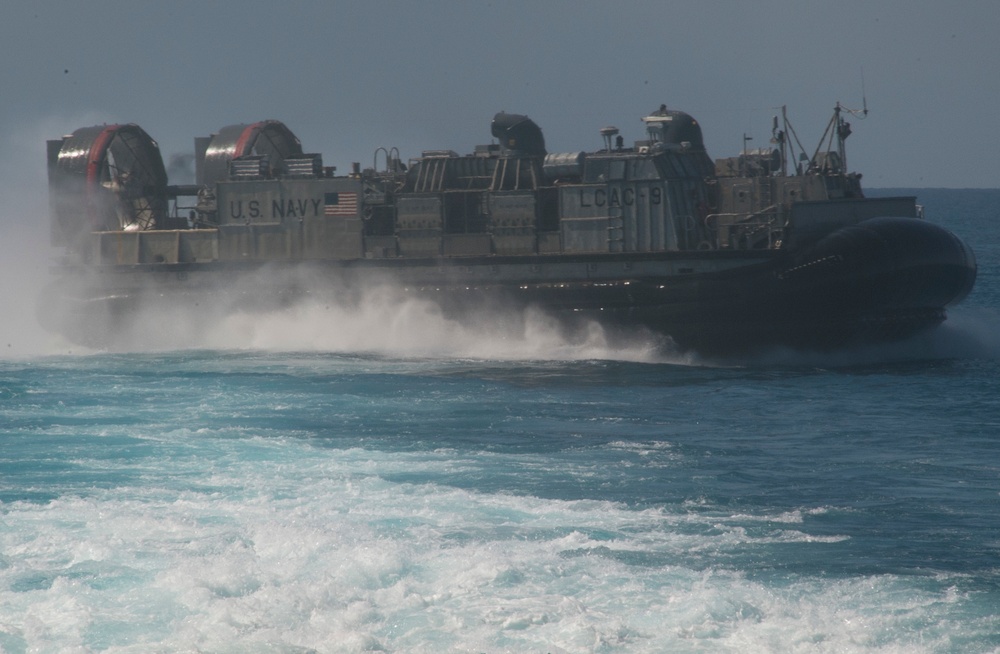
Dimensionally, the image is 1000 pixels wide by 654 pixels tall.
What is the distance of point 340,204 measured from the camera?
2169 cm

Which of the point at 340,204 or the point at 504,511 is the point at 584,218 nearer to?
the point at 340,204

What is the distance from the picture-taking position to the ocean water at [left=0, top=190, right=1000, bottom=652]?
658 cm

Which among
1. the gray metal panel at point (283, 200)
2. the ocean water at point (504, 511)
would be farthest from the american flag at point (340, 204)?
the ocean water at point (504, 511)

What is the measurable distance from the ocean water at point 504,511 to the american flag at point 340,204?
15.7ft

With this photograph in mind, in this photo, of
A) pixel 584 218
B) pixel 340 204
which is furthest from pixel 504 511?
pixel 340 204

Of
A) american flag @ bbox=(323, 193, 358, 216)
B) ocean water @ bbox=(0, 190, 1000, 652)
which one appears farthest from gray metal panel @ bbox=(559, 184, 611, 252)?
american flag @ bbox=(323, 193, 358, 216)

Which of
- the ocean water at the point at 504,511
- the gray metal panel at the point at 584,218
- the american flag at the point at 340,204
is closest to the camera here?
the ocean water at the point at 504,511

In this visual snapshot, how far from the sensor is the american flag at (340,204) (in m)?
21.6

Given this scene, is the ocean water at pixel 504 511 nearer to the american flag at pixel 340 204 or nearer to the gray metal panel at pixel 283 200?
the american flag at pixel 340 204

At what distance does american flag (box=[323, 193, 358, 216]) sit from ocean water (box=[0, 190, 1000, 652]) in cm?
479

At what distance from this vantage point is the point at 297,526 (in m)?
8.46

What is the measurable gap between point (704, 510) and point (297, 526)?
296 cm

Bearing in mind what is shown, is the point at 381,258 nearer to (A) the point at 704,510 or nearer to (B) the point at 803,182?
(B) the point at 803,182

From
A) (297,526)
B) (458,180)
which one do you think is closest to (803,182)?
(458,180)
